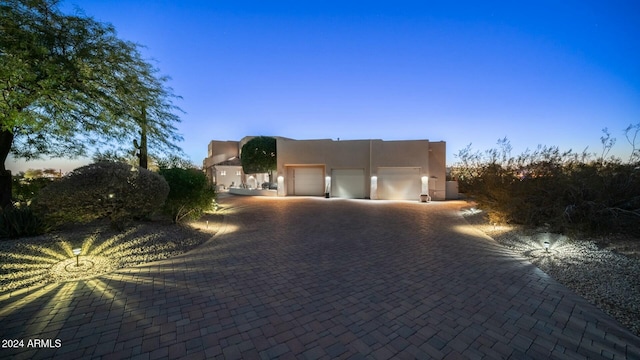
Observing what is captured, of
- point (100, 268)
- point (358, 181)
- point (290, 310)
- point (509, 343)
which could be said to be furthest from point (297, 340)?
point (358, 181)

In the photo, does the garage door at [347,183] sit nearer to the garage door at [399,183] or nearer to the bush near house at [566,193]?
the garage door at [399,183]

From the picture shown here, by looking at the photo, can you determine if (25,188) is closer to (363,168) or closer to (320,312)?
(320,312)

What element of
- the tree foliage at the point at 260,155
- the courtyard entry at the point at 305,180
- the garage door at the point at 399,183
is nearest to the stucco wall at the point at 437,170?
the garage door at the point at 399,183

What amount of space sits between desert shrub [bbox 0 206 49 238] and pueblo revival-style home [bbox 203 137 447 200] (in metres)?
12.8

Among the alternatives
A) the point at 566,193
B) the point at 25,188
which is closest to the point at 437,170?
the point at 566,193

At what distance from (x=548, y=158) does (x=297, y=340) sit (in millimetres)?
11192

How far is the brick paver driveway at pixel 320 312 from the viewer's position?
2926mm

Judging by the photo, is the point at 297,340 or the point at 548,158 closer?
the point at 297,340

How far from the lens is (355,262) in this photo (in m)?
5.81

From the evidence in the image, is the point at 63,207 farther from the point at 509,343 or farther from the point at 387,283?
the point at 509,343

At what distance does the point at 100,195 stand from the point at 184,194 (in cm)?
263

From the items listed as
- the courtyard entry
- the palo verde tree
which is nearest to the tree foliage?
the courtyard entry

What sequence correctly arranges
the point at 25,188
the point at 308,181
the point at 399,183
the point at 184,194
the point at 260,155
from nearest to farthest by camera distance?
the point at 184,194
the point at 25,188
the point at 399,183
the point at 308,181
the point at 260,155

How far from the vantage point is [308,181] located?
2347 centimetres
